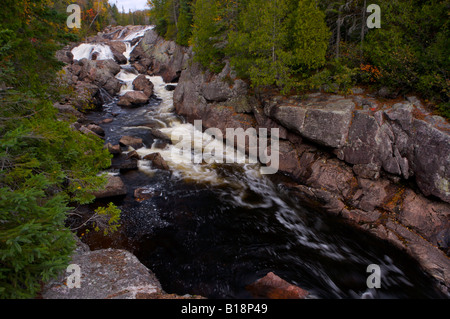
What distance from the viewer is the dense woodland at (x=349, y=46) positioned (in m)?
11.5

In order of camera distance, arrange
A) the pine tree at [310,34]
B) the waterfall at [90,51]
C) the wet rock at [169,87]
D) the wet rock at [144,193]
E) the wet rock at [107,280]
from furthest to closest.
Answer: the waterfall at [90,51]
the wet rock at [169,87]
the pine tree at [310,34]
the wet rock at [144,193]
the wet rock at [107,280]

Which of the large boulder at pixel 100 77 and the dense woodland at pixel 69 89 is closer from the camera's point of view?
the dense woodland at pixel 69 89

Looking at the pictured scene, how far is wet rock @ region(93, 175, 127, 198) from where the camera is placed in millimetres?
12772

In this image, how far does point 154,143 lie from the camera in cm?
1983

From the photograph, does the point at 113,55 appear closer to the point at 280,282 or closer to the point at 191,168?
the point at 191,168

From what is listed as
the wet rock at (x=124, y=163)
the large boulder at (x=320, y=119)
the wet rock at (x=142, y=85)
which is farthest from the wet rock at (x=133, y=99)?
the large boulder at (x=320, y=119)

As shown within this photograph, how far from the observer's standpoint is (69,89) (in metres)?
10.1

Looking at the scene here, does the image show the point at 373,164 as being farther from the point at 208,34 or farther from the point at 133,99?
the point at 133,99

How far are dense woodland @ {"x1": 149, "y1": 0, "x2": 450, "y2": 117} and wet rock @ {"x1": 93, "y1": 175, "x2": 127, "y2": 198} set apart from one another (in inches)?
442

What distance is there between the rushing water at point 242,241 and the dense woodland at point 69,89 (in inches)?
130

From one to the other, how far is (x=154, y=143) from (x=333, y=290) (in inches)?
653

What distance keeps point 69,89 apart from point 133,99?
20.0 meters

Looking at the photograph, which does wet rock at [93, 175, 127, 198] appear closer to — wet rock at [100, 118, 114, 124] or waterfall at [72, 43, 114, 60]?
wet rock at [100, 118, 114, 124]

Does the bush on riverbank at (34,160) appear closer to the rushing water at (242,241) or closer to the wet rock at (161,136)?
the rushing water at (242,241)
